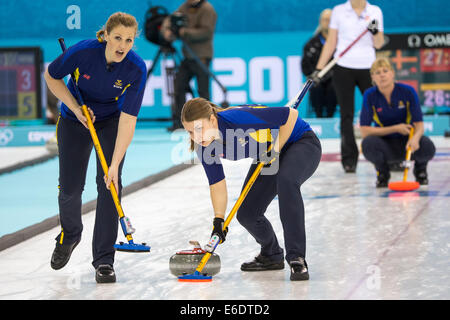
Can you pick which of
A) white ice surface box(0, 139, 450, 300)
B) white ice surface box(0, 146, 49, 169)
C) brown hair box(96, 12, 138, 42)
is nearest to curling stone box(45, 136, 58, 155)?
white ice surface box(0, 146, 49, 169)

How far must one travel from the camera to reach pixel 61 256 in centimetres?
414

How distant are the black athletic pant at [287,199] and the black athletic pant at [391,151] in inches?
107

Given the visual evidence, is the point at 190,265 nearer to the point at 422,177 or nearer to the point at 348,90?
the point at 422,177

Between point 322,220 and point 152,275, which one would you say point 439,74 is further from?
point 152,275

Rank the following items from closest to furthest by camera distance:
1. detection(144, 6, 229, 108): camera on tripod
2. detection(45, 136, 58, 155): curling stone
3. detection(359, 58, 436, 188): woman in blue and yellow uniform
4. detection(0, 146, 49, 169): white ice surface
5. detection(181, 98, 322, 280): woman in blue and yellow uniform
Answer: detection(181, 98, 322, 280): woman in blue and yellow uniform, detection(359, 58, 436, 188): woman in blue and yellow uniform, detection(0, 146, 49, 169): white ice surface, detection(45, 136, 58, 155): curling stone, detection(144, 6, 229, 108): camera on tripod

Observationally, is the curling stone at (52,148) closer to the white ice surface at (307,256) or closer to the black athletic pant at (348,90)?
the white ice surface at (307,256)

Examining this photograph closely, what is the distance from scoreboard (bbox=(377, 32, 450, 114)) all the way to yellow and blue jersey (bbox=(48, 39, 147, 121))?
279 inches

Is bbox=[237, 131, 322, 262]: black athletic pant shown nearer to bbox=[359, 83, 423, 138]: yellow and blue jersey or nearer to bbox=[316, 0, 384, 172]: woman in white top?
bbox=[359, 83, 423, 138]: yellow and blue jersey

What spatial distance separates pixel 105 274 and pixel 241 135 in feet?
2.87

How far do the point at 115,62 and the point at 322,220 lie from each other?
1.95 m

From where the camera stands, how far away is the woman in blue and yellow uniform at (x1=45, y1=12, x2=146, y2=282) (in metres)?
3.87

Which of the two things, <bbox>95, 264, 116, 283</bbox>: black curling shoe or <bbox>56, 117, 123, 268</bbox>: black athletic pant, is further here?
<bbox>56, 117, 123, 268</bbox>: black athletic pant

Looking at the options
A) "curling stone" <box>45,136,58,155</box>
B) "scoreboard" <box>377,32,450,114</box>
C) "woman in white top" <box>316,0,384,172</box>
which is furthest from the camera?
"scoreboard" <box>377,32,450,114</box>

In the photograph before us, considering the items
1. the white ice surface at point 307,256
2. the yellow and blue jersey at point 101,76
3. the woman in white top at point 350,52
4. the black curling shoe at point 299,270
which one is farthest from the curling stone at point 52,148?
the black curling shoe at point 299,270
